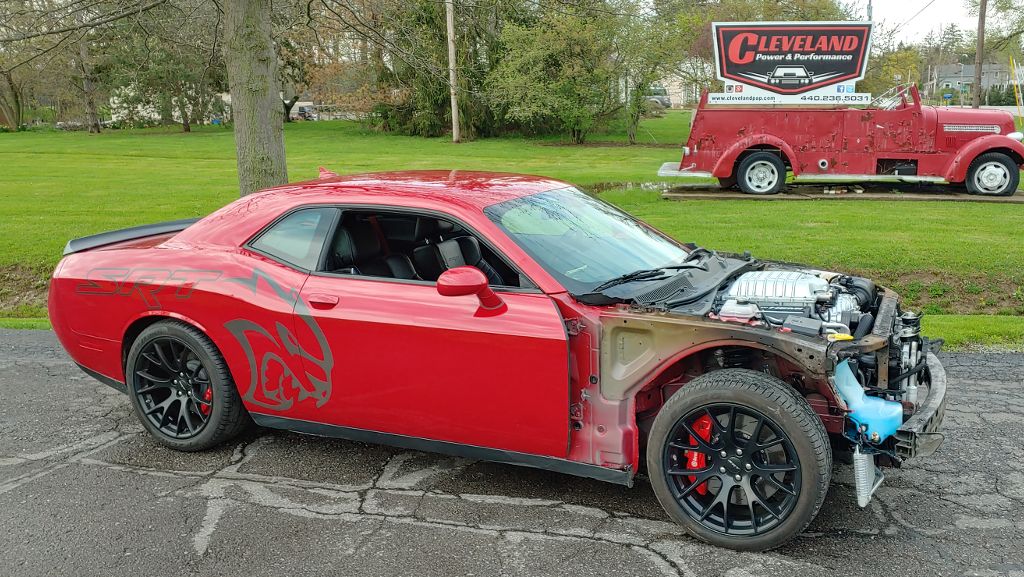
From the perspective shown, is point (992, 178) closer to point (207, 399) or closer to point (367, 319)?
point (367, 319)

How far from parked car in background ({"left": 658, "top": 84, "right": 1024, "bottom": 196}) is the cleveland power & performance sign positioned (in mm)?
195

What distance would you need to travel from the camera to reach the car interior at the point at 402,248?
432 cm

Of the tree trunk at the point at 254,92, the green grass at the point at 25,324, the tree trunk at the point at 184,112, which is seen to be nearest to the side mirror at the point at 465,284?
the tree trunk at the point at 254,92

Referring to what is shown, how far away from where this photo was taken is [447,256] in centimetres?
440

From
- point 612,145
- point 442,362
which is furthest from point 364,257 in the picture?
point 612,145

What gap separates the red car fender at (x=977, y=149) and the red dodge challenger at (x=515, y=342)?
1170 centimetres

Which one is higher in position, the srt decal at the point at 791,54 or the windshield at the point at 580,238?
the srt decal at the point at 791,54

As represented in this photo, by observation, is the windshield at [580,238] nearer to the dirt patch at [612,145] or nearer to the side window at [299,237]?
the side window at [299,237]

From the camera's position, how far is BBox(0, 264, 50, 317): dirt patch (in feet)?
A: 33.2

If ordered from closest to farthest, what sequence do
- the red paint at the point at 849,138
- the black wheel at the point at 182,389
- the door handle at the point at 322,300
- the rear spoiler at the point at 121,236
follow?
the door handle at the point at 322,300, the black wheel at the point at 182,389, the rear spoiler at the point at 121,236, the red paint at the point at 849,138

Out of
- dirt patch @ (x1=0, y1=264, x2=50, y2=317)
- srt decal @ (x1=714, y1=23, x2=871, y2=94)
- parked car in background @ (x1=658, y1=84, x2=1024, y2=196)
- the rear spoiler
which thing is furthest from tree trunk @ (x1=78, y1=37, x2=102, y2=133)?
the rear spoiler

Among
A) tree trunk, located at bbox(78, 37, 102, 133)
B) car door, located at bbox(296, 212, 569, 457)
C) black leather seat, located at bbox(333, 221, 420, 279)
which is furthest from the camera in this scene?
tree trunk, located at bbox(78, 37, 102, 133)

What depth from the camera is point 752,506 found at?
A: 3.43 m

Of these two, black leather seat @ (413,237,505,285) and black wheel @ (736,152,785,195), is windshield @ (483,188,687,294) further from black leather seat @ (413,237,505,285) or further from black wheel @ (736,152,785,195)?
black wheel @ (736,152,785,195)
